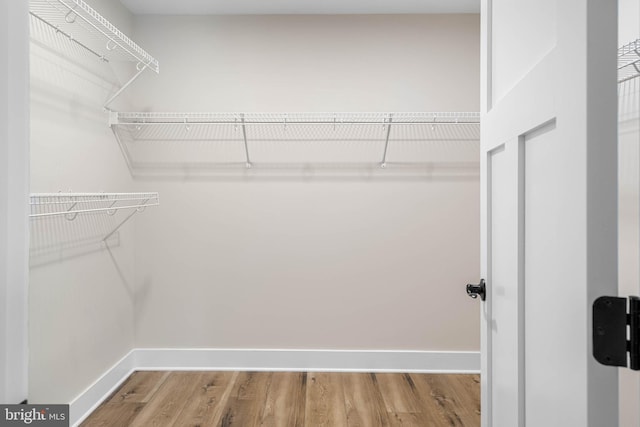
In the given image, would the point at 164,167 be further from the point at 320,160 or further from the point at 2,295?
the point at 2,295

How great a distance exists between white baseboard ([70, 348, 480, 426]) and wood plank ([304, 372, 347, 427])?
110 mm

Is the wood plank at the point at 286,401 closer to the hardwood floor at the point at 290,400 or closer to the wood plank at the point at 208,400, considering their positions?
the hardwood floor at the point at 290,400

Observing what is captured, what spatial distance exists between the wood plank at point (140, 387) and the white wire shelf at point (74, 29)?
1.70m

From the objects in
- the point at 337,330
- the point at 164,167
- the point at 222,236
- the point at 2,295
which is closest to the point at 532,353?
the point at 2,295

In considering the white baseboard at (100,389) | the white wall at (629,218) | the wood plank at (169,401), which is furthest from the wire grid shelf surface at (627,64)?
the white baseboard at (100,389)

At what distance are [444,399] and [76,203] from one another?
226cm

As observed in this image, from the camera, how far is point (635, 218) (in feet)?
2.30

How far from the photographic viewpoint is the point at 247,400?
7.81 ft

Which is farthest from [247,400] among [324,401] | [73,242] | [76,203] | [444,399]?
[76,203]

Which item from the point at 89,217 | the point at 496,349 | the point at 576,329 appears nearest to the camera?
the point at 576,329

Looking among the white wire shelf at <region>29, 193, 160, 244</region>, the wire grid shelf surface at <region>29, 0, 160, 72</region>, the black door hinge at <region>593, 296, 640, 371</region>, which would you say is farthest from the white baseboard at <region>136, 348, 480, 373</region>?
the black door hinge at <region>593, 296, 640, 371</region>

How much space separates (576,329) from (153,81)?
113 inches

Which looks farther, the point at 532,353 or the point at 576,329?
the point at 532,353

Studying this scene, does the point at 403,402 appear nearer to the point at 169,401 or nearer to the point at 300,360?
the point at 300,360
